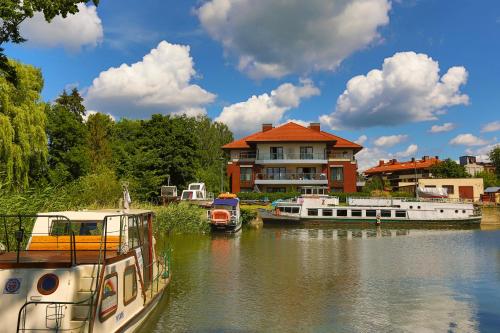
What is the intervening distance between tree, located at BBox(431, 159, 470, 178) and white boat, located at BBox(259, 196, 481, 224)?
4626 cm

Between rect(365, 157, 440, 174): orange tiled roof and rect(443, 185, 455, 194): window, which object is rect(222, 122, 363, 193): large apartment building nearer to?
rect(443, 185, 455, 194): window

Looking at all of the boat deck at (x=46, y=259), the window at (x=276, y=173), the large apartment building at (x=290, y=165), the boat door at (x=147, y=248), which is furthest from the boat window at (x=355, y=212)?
the boat deck at (x=46, y=259)

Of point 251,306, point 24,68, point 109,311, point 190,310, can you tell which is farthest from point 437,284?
point 24,68

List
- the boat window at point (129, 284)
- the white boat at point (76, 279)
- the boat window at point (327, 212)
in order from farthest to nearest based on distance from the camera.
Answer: the boat window at point (327, 212), the boat window at point (129, 284), the white boat at point (76, 279)

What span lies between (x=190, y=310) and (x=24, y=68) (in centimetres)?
2929

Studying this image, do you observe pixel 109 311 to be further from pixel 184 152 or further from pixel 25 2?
pixel 184 152

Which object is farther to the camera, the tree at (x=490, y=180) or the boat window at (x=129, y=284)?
the tree at (x=490, y=180)

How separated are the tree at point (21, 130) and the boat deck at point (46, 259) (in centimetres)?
1949

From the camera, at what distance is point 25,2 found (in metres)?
15.9

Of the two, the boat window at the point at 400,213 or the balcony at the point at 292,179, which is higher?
the balcony at the point at 292,179

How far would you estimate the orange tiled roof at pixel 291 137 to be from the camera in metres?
65.9

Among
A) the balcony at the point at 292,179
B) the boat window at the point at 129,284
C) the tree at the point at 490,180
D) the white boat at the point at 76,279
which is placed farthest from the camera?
the tree at the point at 490,180

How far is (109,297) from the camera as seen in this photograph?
10148 mm

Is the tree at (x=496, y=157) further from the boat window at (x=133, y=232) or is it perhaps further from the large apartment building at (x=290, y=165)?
the boat window at (x=133, y=232)
